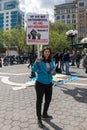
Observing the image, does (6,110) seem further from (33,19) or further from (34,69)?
(33,19)

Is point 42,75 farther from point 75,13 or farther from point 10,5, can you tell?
point 10,5

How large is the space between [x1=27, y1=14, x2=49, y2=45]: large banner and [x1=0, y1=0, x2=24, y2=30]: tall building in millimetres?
145594

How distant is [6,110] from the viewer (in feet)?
23.8

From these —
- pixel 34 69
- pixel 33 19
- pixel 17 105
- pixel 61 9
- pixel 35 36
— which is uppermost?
pixel 61 9

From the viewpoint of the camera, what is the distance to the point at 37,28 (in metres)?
10.1

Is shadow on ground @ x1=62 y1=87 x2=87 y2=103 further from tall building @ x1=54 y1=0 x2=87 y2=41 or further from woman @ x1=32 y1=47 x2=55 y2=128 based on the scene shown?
tall building @ x1=54 y1=0 x2=87 y2=41

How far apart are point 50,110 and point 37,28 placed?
396 cm

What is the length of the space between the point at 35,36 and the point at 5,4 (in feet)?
529

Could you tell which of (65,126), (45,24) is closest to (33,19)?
(45,24)

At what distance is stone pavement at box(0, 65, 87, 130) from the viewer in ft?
19.2

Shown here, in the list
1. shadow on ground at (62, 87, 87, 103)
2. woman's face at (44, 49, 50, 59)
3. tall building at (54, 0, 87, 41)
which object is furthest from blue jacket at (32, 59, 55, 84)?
tall building at (54, 0, 87, 41)

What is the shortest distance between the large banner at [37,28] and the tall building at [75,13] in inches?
4326

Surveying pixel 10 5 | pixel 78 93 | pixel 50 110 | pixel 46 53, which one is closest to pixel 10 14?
pixel 10 5

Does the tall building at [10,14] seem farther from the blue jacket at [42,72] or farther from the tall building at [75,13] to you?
the blue jacket at [42,72]
